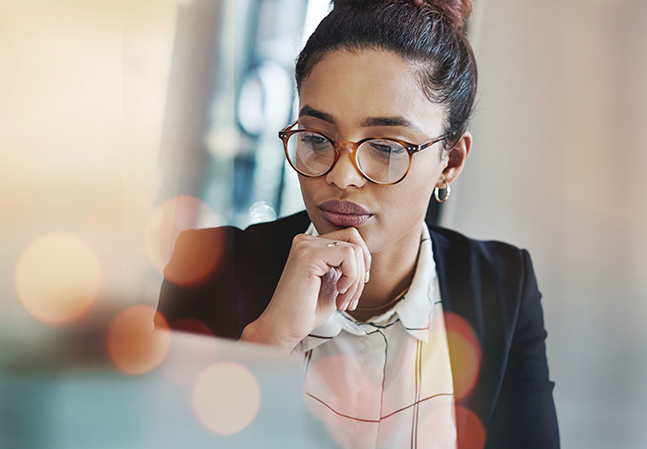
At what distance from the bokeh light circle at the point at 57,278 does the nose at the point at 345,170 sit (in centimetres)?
44

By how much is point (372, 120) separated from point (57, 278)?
1.88 ft

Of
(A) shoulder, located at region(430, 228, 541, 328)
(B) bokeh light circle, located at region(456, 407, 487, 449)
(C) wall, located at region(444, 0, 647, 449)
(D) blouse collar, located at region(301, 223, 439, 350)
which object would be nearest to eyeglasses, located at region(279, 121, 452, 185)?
(D) blouse collar, located at region(301, 223, 439, 350)

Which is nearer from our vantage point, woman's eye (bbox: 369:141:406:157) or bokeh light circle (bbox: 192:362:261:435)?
bokeh light circle (bbox: 192:362:261:435)

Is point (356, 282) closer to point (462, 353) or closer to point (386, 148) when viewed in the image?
point (386, 148)

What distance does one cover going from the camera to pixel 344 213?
2.77 feet

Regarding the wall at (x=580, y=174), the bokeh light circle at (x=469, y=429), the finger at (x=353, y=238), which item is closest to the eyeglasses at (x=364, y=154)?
the finger at (x=353, y=238)

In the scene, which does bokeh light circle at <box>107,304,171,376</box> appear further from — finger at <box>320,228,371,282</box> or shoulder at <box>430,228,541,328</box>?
shoulder at <box>430,228,541,328</box>

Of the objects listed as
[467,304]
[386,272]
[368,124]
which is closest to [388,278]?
[386,272]

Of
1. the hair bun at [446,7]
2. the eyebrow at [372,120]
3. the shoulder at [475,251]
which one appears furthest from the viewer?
the shoulder at [475,251]

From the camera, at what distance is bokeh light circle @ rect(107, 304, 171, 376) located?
546mm

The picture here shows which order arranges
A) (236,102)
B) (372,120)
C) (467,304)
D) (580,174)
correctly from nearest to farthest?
(372,120) < (467,304) < (236,102) < (580,174)

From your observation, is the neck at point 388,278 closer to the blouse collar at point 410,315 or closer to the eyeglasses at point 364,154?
the blouse collar at point 410,315

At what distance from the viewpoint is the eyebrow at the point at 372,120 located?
30.8 inches

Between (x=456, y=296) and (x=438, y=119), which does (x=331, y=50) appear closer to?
(x=438, y=119)
